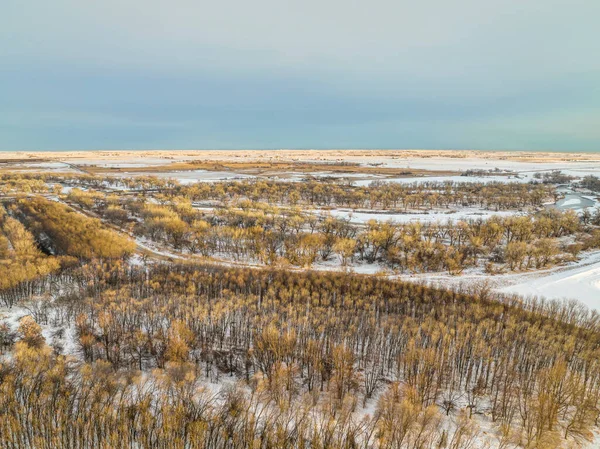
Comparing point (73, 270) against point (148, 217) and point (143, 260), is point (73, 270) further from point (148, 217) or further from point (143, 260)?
point (148, 217)

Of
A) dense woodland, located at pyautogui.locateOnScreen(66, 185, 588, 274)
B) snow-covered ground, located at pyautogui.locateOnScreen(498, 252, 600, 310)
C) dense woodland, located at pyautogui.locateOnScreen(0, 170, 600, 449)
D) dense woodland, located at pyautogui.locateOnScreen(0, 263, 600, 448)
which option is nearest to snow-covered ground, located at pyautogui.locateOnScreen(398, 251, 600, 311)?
snow-covered ground, located at pyautogui.locateOnScreen(498, 252, 600, 310)

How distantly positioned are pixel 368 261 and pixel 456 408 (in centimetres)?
2515

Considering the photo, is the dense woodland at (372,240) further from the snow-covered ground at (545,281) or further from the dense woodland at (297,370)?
the dense woodland at (297,370)

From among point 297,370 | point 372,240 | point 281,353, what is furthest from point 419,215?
point 281,353

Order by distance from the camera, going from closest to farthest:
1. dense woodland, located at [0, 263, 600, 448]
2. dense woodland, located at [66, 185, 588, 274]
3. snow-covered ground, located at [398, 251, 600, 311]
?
dense woodland, located at [0, 263, 600, 448] < snow-covered ground, located at [398, 251, 600, 311] < dense woodland, located at [66, 185, 588, 274]

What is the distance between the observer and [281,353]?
59.6 ft

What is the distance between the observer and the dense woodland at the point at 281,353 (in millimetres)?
13148

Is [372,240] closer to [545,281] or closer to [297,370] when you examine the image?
[545,281]

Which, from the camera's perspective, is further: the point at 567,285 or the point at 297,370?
the point at 567,285

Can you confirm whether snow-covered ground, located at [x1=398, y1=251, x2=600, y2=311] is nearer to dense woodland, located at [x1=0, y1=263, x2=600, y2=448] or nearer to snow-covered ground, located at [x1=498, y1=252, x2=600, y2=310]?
snow-covered ground, located at [x1=498, y1=252, x2=600, y2=310]

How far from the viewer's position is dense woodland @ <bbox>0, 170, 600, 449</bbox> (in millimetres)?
13148

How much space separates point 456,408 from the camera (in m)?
16.2

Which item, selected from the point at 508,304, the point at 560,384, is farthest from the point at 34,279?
the point at 508,304

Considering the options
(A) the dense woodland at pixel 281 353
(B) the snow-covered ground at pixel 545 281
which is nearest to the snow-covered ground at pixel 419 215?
(A) the dense woodland at pixel 281 353
